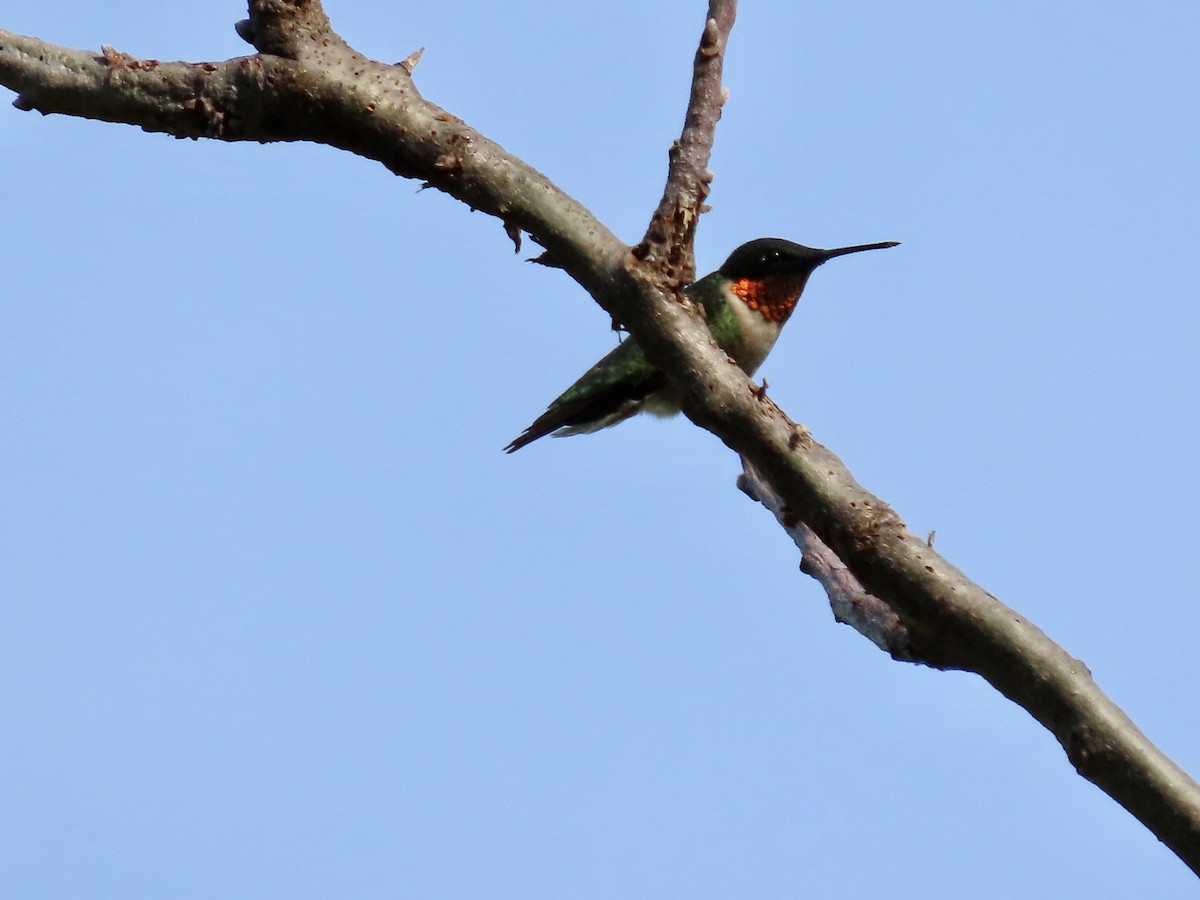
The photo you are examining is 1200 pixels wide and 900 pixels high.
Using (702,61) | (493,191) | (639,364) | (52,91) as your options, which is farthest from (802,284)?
(52,91)

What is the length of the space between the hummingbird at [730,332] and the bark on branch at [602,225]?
12.2 ft

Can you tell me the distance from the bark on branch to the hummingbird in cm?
372

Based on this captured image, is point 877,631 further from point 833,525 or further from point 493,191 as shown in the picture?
point 493,191

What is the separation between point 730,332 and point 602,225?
166 inches

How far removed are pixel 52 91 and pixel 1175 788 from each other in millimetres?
3689

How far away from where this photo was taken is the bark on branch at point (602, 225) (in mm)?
3344

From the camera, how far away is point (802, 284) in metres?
8.52

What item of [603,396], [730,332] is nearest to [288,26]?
[603,396]

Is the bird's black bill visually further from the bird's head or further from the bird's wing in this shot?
the bird's wing

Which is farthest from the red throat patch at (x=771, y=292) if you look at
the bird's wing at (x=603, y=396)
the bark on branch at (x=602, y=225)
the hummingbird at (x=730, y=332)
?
Answer: the bark on branch at (x=602, y=225)

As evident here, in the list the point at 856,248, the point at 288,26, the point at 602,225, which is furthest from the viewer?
the point at 856,248

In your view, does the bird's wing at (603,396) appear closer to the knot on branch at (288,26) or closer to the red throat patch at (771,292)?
the red throat patch at (771,292)

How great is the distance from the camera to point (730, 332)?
322 inches

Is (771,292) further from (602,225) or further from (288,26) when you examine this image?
(288,26)
